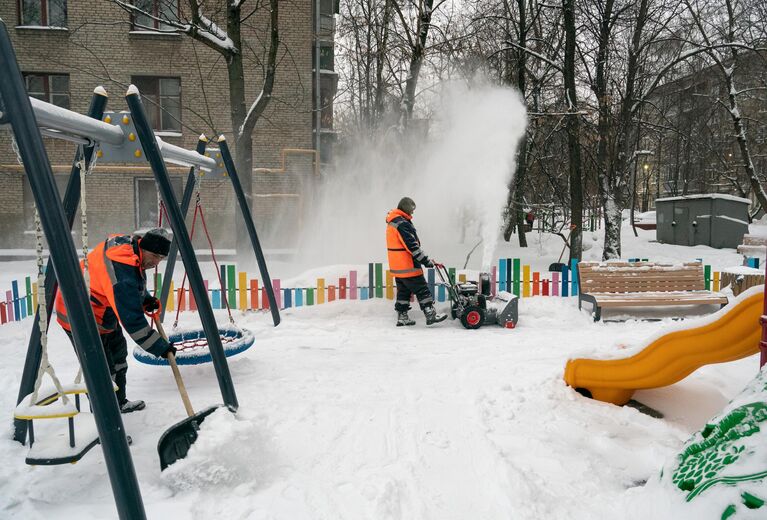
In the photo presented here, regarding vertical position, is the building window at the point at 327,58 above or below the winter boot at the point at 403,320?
above

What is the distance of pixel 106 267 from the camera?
4008 millimetres

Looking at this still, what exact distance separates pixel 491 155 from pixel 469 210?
5.08 m

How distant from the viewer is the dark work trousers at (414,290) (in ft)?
26.5

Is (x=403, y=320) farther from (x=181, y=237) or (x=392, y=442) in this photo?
(x=181, y=237)

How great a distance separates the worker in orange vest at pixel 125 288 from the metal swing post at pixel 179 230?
0.20 metres

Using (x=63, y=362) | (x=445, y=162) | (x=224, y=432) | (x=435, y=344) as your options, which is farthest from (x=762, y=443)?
(x=445, y=162)

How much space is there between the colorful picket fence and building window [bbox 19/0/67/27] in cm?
1416

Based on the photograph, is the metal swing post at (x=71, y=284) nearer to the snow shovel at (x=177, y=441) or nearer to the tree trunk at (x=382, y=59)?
the snow shovel at (x=177, y=441)

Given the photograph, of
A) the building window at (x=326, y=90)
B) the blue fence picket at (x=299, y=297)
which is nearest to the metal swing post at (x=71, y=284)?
the blue fence picket at (x=299, y=297)

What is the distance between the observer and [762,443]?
93.1 inches

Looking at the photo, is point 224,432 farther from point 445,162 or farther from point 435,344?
point 445,162

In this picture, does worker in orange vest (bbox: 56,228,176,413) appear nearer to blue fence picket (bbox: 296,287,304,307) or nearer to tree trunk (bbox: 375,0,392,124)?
blue fence picket (bbox: 296,287,304,307)

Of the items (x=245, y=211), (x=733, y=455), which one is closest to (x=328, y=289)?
(x=245, y=211)

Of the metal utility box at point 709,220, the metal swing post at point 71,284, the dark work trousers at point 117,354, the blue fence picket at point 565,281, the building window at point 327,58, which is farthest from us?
the building window at point 327,58
